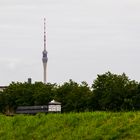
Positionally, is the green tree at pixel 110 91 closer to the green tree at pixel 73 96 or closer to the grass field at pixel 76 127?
the green tree at pixel 73 96

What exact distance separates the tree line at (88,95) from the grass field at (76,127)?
74.9 ft

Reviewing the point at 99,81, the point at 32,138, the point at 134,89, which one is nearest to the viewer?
the point at 32,138

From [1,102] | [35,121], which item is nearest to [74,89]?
[1,102]

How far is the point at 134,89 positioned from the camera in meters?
44.0

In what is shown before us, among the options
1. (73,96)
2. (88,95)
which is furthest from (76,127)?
(73,96)

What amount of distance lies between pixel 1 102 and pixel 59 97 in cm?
1052

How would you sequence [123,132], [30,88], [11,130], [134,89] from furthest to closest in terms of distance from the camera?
[30,88] < [134,89] < [11,130] < [123,132]

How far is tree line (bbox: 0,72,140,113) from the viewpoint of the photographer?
43459 millimetres

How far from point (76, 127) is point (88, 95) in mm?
34375

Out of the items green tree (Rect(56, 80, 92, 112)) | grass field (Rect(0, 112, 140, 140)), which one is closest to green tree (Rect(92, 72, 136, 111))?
green tree (Rect(56, 80, 92, 112))

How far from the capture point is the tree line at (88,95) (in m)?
43.5

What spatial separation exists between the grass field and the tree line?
74.9 feet

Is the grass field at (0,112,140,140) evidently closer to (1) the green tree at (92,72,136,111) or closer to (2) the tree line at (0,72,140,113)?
(2) the tree line at (0,72,140,113)

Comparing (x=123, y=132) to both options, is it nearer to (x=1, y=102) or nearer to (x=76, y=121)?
(x=76, y=121)
